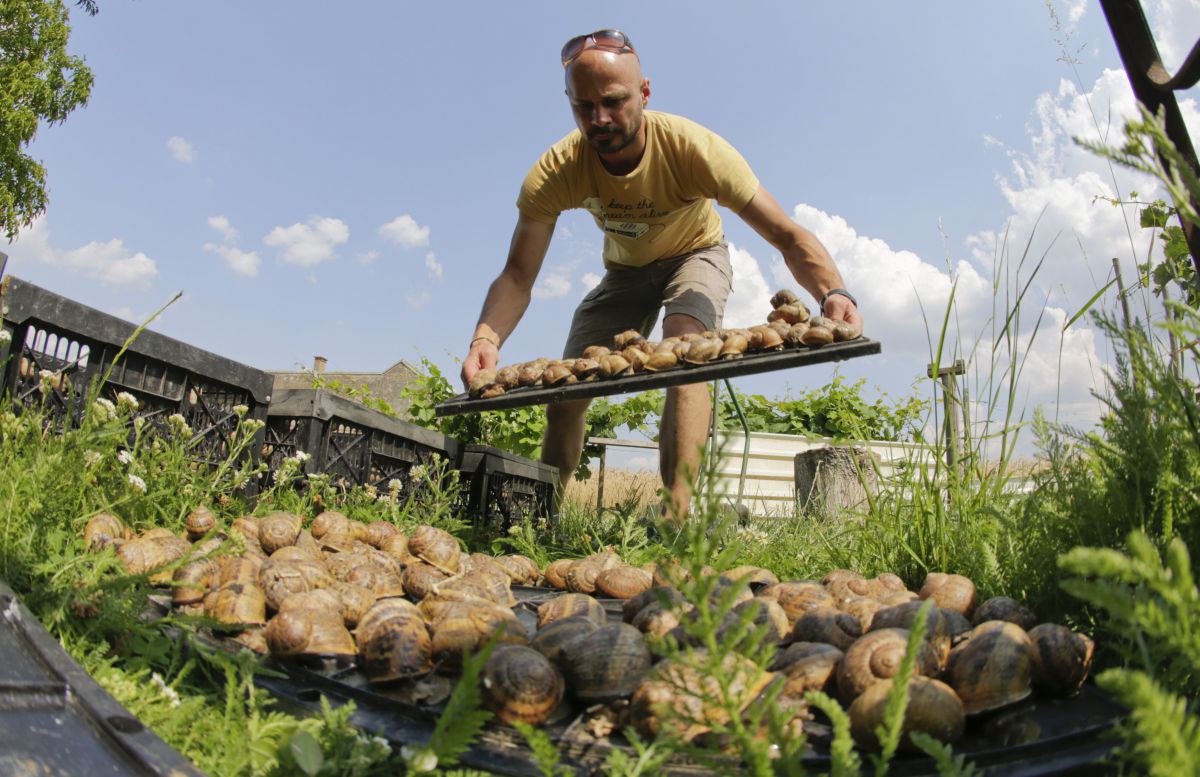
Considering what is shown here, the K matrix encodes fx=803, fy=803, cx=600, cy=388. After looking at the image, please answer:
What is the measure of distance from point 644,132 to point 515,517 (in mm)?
2359

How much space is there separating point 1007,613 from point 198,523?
2.23m

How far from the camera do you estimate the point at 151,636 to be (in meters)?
1.66

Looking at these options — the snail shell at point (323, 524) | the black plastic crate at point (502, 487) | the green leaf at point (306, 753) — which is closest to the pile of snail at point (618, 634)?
the snail shell at point (323, 524)

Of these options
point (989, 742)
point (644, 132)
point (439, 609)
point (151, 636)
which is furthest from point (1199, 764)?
point (644, 132)

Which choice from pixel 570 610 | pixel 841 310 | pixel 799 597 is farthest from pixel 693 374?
pixel 570 610

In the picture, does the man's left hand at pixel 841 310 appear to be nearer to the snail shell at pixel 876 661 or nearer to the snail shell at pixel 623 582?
the snail shell at pixel 623 582

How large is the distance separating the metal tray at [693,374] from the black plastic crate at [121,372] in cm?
86

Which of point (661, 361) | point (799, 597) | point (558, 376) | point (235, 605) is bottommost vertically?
point (235, 605)

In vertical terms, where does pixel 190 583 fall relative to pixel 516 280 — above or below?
below

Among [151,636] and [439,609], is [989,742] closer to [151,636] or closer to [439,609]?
[439,609]

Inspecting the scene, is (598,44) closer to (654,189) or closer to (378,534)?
(654,189)

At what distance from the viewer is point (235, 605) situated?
1814mm

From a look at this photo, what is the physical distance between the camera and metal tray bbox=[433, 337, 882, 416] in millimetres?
3223

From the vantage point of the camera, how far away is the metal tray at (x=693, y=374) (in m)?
3.22
